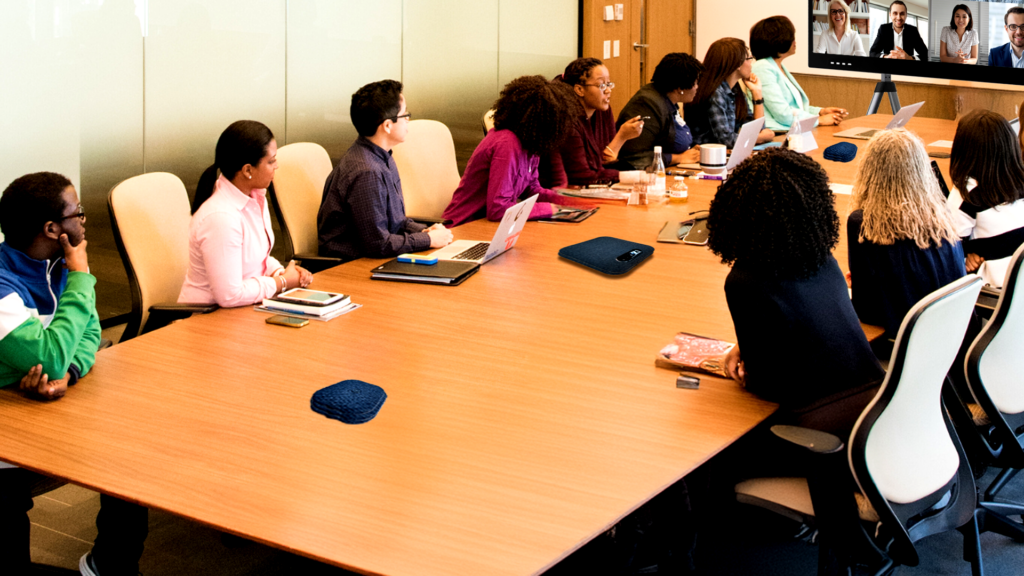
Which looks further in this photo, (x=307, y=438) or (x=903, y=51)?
(x=903, y=51)

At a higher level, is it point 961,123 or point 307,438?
point 961,123

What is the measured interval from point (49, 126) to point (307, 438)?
2.80 m

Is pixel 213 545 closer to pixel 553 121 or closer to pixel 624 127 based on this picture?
pixel 553 121

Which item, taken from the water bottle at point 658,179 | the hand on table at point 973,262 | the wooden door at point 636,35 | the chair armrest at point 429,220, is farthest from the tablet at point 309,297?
the wooden door at point 636,35

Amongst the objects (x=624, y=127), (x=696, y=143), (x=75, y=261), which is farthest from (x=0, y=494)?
(x=696, y=143)

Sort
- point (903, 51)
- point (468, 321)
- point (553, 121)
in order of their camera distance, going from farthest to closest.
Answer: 1. point (903, 51)
2. point (553, 121)
3. point (468, 321)

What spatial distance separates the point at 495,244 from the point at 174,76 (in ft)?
6.96

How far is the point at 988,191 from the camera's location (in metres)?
3.18

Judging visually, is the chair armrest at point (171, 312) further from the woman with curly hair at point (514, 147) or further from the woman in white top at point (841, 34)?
the woman in white top at point (841, 34)

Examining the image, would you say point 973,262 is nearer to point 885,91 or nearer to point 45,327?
point 45,327

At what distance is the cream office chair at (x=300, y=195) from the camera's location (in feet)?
12.0

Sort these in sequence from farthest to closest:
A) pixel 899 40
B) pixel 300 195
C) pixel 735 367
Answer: pixel 899 40
pixel 300 195
pixel 735 367

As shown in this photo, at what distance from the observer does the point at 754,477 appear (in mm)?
2184

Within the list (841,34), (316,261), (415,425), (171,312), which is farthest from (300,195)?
(841,34)
